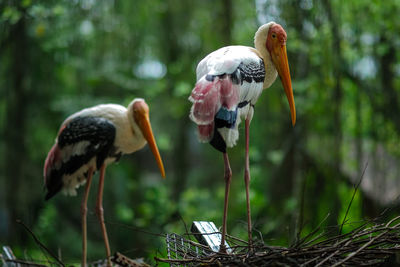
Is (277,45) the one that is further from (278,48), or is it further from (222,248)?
(222,248)

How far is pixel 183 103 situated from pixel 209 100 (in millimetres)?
6580

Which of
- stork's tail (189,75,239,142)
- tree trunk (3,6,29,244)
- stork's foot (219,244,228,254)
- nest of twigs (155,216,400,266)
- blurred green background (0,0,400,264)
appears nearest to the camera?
nest of twigs (155,216,400,266)

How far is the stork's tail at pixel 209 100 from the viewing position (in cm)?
280

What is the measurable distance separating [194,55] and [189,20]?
61 cm

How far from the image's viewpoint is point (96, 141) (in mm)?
3672

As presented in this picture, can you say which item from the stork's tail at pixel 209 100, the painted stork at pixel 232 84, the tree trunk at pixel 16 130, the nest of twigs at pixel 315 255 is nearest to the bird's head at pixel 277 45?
the painted stork at pixel 232 84

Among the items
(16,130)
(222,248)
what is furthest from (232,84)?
(16,130)

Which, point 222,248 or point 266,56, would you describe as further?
point 266,56

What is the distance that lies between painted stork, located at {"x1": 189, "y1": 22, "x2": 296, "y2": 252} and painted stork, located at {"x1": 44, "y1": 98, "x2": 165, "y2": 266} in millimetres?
721

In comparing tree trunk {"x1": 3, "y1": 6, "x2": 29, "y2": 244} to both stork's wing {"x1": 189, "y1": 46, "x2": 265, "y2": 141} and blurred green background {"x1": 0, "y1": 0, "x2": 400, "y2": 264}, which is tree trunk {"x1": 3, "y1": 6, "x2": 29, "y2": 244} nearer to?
blurred green background {"x1": 0, "y1": 0, "x2": 400, "y2": 264}

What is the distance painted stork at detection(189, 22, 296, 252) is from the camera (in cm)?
282

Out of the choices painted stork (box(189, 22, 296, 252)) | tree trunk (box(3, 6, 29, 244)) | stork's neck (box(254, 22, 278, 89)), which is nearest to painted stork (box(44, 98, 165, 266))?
painted stork (box(189, 22, 296, 252))

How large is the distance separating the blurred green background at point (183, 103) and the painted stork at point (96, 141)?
2467mm

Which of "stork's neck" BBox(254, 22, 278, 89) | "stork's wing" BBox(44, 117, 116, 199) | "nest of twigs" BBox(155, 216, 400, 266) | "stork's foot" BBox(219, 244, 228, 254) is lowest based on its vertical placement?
"stork's foot" BBox(219, 244, 228, 254)
